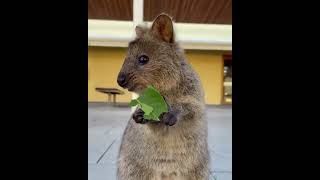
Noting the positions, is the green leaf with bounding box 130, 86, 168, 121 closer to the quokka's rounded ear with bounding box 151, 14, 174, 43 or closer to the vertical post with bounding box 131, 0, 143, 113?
the quokka's rounded ear with bounding box 151, 14, 174, 43

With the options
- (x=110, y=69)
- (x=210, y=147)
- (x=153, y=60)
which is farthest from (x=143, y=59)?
(x=210, y=147)

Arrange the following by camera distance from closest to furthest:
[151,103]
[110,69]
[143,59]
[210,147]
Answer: [151,103] < [143,59] < [110,69] < [210,147]

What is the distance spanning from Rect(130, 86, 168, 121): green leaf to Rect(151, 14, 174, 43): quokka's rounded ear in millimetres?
191

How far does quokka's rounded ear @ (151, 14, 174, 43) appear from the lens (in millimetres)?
1277

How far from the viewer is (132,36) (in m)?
1.41

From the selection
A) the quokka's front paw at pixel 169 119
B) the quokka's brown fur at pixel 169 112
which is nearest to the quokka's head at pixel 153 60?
the quokka's brown fur at pixel 169 112

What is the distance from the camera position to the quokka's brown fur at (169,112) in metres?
1.31

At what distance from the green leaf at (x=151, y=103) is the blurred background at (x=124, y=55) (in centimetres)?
12

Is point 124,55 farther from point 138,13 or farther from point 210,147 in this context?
point 210,147

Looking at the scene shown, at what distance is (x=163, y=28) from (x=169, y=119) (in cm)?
29

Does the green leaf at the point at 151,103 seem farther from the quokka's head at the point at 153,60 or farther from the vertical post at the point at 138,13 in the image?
the vertical post at the point at 138,13

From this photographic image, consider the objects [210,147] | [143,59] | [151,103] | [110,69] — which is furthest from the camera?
[210,147]

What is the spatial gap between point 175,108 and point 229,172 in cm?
52
